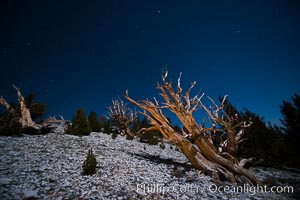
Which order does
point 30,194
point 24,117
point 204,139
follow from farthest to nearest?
point 24,117 → point 204,139 → point 30,194

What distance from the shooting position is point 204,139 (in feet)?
31.8

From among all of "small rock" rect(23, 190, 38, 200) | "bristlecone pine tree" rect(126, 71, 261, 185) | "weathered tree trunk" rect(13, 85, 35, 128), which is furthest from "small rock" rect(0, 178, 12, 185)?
"weathered tree trunk" rect(13, 85, 35, 128)

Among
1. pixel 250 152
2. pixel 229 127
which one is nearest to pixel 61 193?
pixel 229 127

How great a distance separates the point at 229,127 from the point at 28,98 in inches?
920

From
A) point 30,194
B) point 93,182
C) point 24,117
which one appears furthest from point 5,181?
point 24,117

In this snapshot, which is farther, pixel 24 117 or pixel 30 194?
pixel 24 117

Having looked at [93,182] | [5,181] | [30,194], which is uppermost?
[93,182]

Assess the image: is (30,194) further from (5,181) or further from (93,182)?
(93,182)

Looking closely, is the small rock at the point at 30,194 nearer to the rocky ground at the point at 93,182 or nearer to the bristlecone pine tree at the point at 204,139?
the rocky ground at the point at 93,182

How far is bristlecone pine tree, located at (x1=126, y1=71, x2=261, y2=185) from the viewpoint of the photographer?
868cm

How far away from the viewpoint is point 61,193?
5.06 meters

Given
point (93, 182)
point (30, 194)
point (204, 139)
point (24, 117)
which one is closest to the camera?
point (30, 194)

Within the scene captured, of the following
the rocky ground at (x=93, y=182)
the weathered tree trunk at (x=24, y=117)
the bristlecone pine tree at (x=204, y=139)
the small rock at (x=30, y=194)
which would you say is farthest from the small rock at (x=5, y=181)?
the weathered tree trunk at (x=24, y=117)

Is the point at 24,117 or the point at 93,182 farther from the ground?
the point at 24,117
